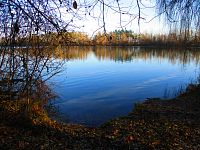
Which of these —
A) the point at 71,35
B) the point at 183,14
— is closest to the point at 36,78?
the point at 71,35

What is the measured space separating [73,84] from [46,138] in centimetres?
1357

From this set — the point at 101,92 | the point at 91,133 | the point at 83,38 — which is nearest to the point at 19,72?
the point at 91,133

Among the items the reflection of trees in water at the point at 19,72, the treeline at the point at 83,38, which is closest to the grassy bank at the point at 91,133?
the reflection of trees in water at the point at 19,72

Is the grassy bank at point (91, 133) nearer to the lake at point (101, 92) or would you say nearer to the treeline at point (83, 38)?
the treeline at point (83, 38)

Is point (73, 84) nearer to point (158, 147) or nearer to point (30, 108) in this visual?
A: point (30, 108)

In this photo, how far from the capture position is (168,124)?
8.19m

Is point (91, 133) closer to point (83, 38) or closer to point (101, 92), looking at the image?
point (83, 38)

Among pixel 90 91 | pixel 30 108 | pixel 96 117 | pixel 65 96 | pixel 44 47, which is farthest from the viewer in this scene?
pixel 90 91

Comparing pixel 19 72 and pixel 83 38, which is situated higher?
pixel 83 38

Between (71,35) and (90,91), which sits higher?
(71,35)

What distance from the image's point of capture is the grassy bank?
21.0ft

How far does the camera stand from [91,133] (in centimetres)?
737

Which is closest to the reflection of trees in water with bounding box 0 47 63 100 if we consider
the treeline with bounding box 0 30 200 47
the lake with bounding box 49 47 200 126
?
the treeline with bounding box 0 30 200 47

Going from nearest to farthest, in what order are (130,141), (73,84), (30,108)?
(130,141), (30,108), (73,84)
